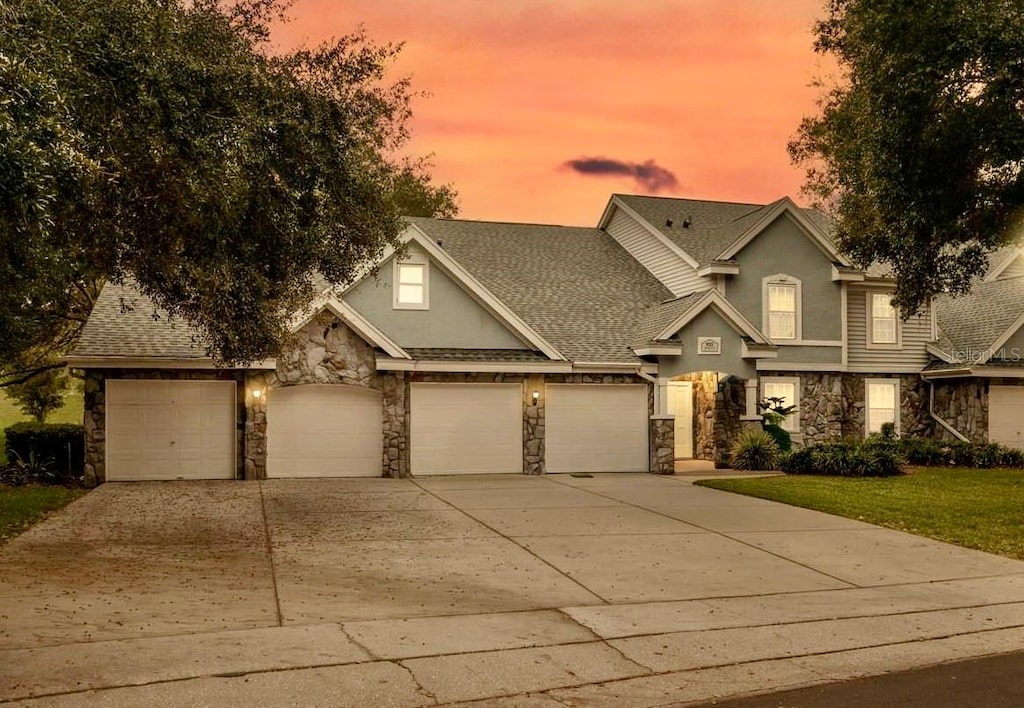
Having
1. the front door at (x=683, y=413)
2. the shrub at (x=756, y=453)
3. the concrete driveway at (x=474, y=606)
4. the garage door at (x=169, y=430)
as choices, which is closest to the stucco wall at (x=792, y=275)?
the front door at (x=683, y=413)

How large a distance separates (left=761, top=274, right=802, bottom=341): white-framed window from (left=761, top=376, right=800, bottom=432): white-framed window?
116 centimetres

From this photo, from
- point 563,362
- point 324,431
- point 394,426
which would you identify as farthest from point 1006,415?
point 324,431

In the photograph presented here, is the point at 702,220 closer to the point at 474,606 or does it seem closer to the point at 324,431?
the point at 324,431

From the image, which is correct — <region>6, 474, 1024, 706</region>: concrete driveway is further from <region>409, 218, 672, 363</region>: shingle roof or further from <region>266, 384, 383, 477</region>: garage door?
<region>409, 218, 672, 363</region>: shingle roof

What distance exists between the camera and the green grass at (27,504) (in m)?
13.4

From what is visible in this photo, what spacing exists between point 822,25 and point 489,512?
12.2 metres

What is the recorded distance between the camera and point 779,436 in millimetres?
23766

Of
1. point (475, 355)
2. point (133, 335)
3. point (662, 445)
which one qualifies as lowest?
point (662, 445)

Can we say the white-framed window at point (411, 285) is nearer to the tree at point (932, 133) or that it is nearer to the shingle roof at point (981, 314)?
the tree at point (932, 133)

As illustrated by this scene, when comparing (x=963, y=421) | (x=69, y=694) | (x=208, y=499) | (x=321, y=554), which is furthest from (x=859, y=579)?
(x=963, y=421)

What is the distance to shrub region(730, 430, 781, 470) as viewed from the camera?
2314 cm

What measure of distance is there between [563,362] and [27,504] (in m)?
11.6

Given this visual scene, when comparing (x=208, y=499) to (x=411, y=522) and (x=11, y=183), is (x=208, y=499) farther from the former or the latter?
(x=11, y=183)

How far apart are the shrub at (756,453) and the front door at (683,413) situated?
2.84 metres
